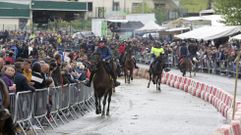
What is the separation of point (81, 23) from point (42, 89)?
250 feet

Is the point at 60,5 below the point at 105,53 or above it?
above

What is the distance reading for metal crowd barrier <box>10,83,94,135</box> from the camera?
51.5 feet

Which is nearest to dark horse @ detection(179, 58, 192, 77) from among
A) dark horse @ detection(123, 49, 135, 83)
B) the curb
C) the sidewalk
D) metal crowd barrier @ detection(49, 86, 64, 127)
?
the sidewalk

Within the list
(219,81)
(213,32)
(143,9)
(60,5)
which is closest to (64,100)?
(219,81)

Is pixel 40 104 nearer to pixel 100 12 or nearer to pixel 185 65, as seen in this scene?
pixel 185 65

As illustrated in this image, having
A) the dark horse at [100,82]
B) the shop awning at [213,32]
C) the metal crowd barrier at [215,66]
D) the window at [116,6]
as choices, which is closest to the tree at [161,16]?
the window at [116,6]

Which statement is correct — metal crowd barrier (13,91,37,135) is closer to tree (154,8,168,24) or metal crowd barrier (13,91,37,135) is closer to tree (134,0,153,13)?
tree (154,8,168,24)

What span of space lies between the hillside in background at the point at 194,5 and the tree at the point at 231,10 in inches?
2240

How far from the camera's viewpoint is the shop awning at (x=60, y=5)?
103 m

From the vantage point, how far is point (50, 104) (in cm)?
1869

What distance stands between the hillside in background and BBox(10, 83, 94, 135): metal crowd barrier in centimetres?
8029

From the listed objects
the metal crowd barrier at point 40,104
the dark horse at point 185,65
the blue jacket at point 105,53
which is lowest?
the dark horse at point 185,65

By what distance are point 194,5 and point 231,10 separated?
60860 millimetres

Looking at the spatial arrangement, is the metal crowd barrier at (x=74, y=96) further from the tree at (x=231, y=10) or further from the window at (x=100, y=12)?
the window at (x=100, y=12)
